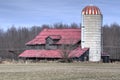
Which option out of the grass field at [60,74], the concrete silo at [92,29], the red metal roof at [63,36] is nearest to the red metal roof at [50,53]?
the concrete silo at [92,29]

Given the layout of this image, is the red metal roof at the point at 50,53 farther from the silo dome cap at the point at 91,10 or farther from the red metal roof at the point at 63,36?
the silo dome cap at the point at 91,10

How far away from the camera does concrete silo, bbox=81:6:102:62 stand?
310 ft

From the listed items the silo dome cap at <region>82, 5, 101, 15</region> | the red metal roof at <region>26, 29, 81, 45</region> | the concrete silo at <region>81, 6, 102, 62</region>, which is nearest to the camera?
the concrete silo at <region>81, 6, 102, 62</region>

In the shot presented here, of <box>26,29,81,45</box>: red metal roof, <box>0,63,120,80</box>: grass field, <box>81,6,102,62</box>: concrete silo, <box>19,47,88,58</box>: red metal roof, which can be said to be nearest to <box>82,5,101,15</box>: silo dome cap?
<box>81,6,102,62</box>: concrete silo

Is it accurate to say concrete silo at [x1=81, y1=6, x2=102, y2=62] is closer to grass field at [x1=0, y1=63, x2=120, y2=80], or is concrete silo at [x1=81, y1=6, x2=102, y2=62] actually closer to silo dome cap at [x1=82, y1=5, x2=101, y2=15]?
silo dome cap at [x1=82, y1=5, x2=101, y2=15]

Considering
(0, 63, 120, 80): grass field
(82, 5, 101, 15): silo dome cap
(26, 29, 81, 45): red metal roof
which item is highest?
(82, 5, 101, 15): silo dome cap

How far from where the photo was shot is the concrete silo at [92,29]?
9438 centimetres

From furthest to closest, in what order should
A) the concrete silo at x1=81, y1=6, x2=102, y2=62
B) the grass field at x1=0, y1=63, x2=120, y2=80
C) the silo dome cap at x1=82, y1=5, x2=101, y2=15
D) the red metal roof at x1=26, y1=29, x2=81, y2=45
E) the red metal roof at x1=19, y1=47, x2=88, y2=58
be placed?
the red metal roof at x1=26, y1=29, x2=81, y2=45
the silo dome cap at x1=82, y1=5, x2=101, y2=15
the concrete silo at x1=81, y1=6, x2=102, y2=62
the red metal roof at x1=19, y1=47, x2=88, y2=58
the grass field at x1=0, y1=63, x2=120, y2=80

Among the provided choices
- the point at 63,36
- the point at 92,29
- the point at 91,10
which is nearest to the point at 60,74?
the point at 92,29

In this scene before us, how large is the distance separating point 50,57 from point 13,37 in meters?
105

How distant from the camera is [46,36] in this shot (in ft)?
329

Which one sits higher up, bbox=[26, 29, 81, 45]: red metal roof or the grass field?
bbox=[26, 29, 81, 45]: red metal roof

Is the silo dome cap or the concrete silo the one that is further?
the silo dome cap

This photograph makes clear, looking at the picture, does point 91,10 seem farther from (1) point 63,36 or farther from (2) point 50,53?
(2) point 50,53
